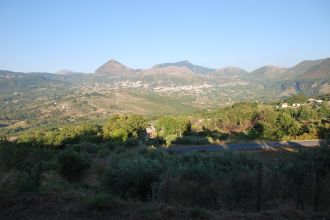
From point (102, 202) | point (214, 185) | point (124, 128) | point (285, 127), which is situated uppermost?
point (102, 202)

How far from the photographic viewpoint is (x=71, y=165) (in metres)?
21.4

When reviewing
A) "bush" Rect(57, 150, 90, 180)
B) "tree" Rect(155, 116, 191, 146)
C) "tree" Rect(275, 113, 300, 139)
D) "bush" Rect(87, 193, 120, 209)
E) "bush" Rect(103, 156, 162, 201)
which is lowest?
"tree" Rect(155, 116, 191, 146)

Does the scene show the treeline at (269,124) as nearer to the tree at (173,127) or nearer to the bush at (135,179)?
the tree at (173,127)

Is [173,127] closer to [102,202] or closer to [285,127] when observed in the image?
[285,127]

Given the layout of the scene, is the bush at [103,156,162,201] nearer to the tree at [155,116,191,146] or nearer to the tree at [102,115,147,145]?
the tree at [102,115,147,145]

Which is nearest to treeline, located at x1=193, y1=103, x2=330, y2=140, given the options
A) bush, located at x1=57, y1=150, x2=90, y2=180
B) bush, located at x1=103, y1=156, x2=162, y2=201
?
bush, located at x1=57, y1=150, x2=90, y2=180

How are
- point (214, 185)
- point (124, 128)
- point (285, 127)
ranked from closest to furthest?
point (214, 185) < point (285, 127) < point (124, 128)

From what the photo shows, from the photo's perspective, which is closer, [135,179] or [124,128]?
[135,179]

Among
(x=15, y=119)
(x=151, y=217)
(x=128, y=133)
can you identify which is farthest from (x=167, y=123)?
(x=15, y=119)

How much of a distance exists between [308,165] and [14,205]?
10268 millimetres

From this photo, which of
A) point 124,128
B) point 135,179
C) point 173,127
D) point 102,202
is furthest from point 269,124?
point 102,202

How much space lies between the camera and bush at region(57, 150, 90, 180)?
69.2ft

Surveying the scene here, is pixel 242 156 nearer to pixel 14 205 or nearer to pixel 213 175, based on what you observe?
pixel 213 175

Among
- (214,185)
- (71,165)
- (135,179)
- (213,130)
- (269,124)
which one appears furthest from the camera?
(213,130)
